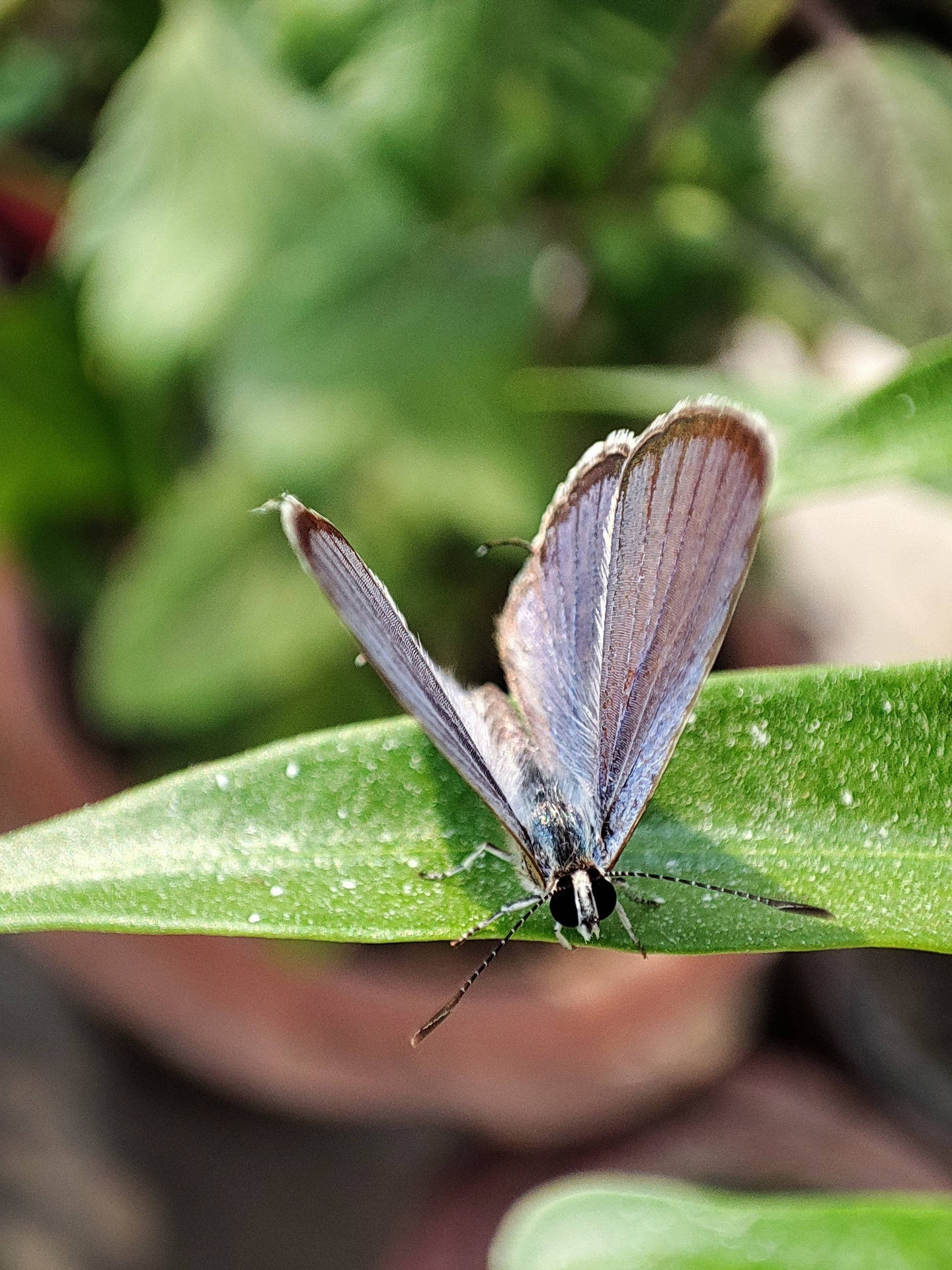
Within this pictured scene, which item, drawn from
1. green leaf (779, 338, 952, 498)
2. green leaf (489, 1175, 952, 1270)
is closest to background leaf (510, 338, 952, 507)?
green leaf (779, 338, 952, 498)

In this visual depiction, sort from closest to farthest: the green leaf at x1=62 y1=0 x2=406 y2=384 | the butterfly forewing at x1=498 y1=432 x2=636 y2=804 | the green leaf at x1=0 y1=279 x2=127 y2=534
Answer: the butterfly forewing at x1=498 y1=432 x2=636 y2=804 < the green leaf at x1=62 y1=0 x2=406 y2=384 < the green leaf at x1=0 y1=279 x2=127 y2=534

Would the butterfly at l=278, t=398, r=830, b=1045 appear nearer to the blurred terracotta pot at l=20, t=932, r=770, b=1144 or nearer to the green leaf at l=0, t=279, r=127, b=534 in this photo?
the blurred terracotta pot at l=20, t=932, r=770, b=1144

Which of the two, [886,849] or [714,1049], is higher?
[886,849]

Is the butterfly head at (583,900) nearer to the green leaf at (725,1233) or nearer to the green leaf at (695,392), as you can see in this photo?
the green leaf at (725,1233)

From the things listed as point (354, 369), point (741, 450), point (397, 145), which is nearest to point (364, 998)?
point (354, 369)

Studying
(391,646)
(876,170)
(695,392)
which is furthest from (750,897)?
(876,170)

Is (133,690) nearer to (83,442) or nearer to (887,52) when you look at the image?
(83,442)

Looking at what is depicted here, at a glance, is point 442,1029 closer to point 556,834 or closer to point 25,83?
point 556,834
